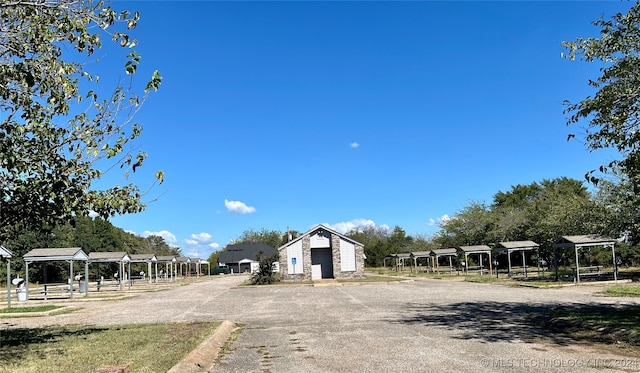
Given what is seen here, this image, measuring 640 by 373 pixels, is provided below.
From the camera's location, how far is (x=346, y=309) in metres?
16.7

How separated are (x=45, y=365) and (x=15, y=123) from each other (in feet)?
13.1

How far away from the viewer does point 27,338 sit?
38.6 feet

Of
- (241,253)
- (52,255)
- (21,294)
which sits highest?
(52,255)

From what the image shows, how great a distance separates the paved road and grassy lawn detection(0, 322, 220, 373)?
42.5 inches

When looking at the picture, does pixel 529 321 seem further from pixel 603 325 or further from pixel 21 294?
pixel 21 294

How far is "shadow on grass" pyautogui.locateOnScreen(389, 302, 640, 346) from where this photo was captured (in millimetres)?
9844

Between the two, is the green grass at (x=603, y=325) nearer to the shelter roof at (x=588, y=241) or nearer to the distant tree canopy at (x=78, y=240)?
the shelter roof at (x=588, y=241)

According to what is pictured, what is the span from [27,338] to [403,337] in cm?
863

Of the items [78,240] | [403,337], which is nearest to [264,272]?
[403,337]

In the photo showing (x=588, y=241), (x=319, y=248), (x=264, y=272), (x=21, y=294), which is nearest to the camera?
(x=21, y=294)

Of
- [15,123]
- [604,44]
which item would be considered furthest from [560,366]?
[15,123]

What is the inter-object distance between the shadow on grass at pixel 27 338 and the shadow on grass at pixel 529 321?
26.4 feet

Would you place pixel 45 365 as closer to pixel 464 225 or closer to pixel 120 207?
pixel 120 207

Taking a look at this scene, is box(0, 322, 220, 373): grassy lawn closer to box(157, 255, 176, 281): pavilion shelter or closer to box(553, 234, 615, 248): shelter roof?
box(553, 234, 615, 248): shelter roof
